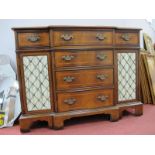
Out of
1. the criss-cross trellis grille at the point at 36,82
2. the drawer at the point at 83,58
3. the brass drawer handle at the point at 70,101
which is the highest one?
the drawer at the point at 83,58

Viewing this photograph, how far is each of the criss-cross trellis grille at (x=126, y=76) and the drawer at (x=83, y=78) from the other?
0.14 metres

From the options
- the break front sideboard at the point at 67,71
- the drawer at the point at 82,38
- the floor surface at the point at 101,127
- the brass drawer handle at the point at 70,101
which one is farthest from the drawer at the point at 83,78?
the floor surface at the point at 101,127

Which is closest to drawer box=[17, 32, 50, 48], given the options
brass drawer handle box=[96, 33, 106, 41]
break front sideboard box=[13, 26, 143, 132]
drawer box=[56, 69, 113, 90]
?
break front sideboard box=[13, 26, 143, 132]

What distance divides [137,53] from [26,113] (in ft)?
4.10

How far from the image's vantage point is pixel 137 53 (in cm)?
193

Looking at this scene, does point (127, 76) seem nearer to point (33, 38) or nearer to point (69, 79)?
point (69, 79)

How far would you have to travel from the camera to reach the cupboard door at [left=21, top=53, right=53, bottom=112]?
1623 millimetres

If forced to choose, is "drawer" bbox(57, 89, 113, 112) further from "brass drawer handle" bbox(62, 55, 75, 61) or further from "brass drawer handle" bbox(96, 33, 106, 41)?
"brass drawer handle" bbox(96, 33, 106, 41)

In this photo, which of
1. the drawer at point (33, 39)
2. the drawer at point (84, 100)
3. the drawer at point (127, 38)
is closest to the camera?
the drawer at point (33, 39)

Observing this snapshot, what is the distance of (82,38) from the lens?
5.47 feet

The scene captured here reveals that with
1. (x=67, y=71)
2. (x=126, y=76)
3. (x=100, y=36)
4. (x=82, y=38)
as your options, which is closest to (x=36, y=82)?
(x=67, y=71)

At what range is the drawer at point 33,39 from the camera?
1579mm

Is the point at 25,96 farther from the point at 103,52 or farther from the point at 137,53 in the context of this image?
the point at 137,53

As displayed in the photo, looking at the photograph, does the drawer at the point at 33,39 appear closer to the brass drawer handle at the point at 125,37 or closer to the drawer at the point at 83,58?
the drawer at the point at 83,58
